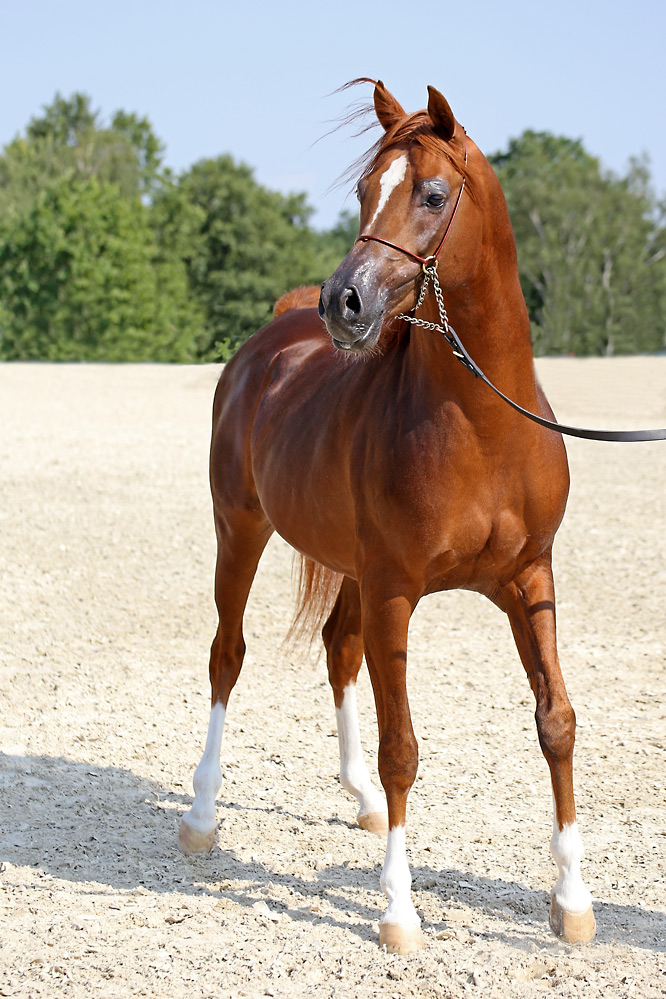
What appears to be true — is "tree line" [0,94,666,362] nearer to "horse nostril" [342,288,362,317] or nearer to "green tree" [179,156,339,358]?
"green tree" [179,156,339,358]

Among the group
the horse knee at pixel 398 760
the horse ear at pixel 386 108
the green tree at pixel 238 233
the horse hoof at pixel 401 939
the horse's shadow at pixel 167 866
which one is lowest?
the horse's shadow at pixel 167 866

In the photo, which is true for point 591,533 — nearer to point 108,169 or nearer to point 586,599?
point 586,599

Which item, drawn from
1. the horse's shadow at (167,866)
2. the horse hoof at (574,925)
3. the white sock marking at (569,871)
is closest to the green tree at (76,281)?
the horse's shadow at (167,866)

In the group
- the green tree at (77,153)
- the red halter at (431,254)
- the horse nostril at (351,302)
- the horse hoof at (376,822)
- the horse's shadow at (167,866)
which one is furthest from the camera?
the green tree at (77,153)

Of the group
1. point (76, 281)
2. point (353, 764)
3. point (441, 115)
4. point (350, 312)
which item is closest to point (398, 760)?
point (353, 764)

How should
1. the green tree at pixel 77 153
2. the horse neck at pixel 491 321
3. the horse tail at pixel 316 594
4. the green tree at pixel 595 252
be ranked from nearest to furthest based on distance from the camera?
the horse neck at pixel 491 321 < the horse tail at pixel 316 594 < the green tree at pixel 595 252 < the green tree at pixel 77 153

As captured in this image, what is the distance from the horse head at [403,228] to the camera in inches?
93.2

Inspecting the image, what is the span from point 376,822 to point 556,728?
110 centimetres

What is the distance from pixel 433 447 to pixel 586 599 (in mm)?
4374

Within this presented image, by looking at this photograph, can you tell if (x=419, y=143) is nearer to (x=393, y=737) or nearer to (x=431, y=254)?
(x=431, y=254)

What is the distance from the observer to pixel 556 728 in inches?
118

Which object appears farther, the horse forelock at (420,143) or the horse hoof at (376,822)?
the horse hoof at (376,822)

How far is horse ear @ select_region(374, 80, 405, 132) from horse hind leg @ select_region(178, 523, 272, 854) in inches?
73.1

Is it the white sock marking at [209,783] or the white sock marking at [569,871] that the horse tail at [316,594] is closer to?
the white sock marking at [209,783]
